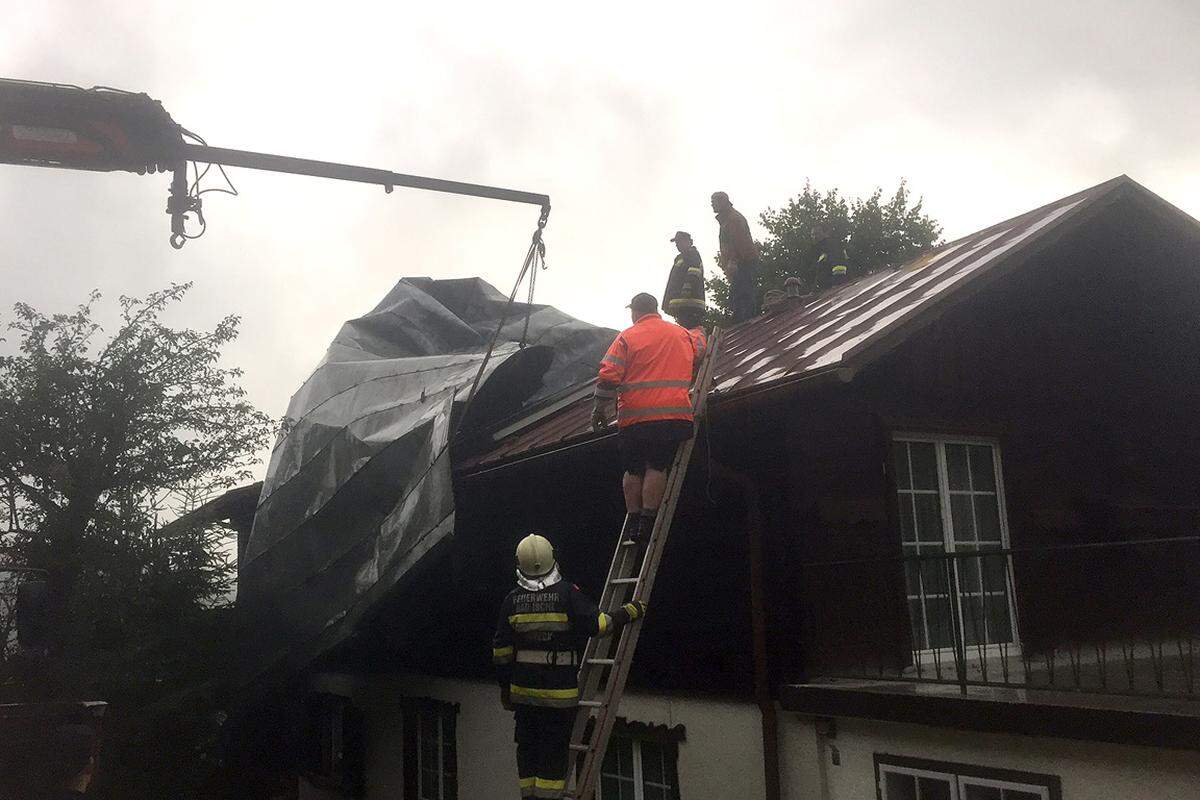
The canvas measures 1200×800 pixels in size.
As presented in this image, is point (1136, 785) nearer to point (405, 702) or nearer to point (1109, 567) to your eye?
point (1109, 567)

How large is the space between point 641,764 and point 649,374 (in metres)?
3.32

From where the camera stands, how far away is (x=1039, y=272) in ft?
28.5

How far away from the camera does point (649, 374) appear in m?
6.48

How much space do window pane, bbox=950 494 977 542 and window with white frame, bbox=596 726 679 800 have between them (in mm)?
2710

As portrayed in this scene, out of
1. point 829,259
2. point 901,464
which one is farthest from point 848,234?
point 901,464

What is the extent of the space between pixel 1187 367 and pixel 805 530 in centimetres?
547

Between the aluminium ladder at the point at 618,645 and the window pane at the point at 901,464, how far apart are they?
1735 millimetres

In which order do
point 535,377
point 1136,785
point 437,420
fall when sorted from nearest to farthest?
point 1136,785 → point 437,420 → point 535,377

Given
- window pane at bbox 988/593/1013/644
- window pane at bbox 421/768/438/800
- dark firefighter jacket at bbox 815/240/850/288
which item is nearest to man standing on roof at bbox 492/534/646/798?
window pane at bbox 988/593/1013/644

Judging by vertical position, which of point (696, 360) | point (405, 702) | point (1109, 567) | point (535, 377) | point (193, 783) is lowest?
point (193, 783)

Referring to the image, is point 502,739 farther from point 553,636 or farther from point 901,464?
point 901,464

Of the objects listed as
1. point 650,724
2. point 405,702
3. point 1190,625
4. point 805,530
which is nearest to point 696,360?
point 805,530

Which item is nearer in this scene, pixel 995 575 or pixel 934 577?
pixel 934 577

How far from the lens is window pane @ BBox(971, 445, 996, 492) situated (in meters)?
7.96
